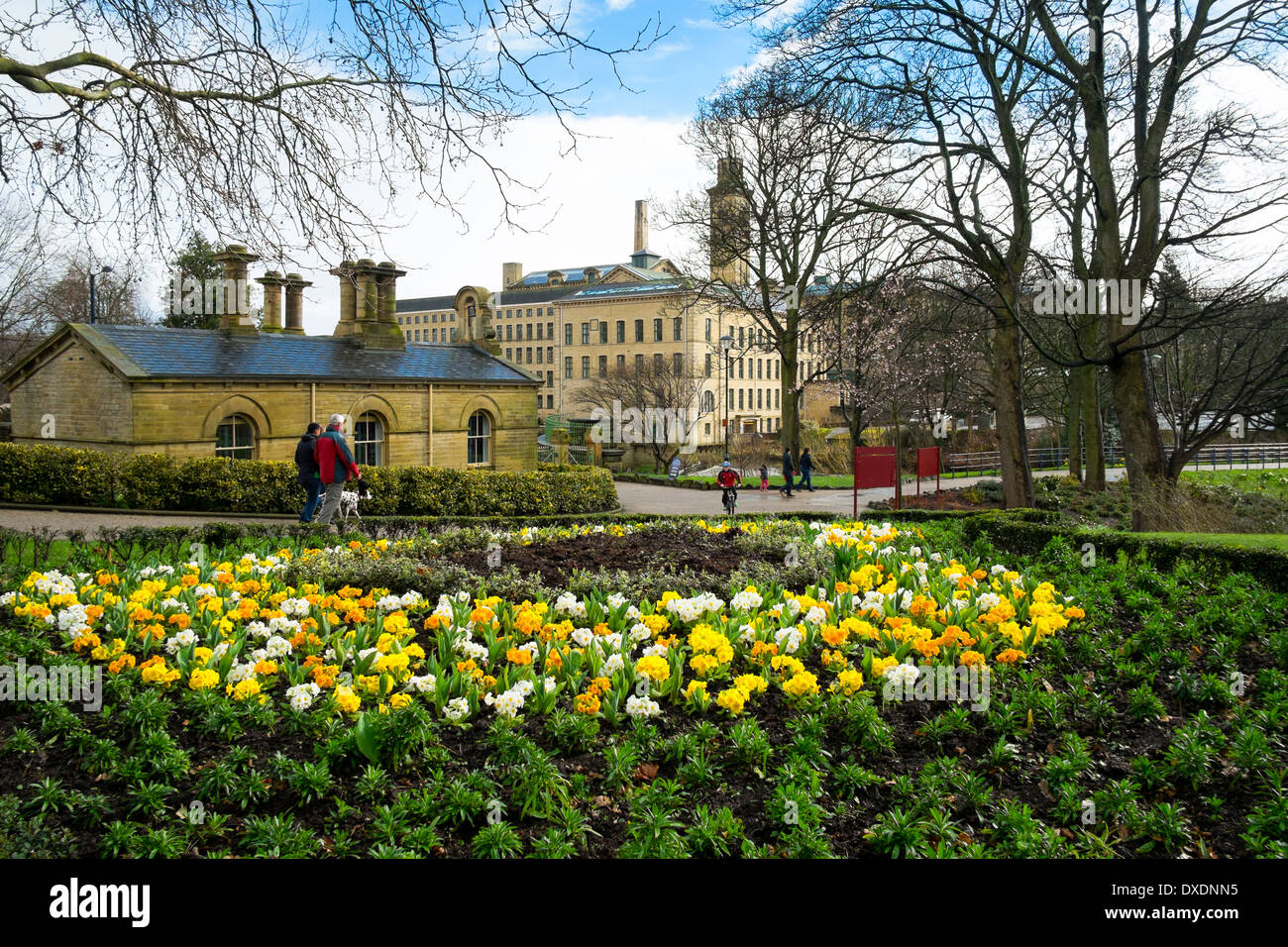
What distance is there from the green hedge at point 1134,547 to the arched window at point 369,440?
61.8 ft

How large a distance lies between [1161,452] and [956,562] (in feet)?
25.5

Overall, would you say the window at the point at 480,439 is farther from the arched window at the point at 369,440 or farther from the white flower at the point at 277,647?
the white flower at the point at 277,647

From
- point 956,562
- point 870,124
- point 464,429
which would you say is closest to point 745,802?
point 956,562

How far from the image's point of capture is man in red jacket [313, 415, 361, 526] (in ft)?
46.5

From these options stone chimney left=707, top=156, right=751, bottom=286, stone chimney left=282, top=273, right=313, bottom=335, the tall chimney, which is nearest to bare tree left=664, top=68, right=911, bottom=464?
stone chimney left=707, top=156, right=751, bottom=286

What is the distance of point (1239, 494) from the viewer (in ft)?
69.7

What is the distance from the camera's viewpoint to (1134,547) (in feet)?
34.2

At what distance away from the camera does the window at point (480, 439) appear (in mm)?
30125

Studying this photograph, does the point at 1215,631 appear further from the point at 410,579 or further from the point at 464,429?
the point at 464,429

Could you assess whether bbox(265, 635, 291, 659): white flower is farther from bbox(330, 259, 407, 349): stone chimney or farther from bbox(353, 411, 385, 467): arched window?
bbox(330, 259, 407, 349): stone chimney

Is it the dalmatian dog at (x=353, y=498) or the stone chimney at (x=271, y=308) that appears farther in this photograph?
the stone chimney at (x=271, y=308)

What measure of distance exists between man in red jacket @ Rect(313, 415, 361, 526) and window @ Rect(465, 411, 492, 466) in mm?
15211

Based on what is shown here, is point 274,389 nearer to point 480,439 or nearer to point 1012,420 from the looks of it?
point 480,439

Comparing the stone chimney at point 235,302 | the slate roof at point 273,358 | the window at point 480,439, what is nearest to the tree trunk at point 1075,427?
the slate roof at point 273,358
